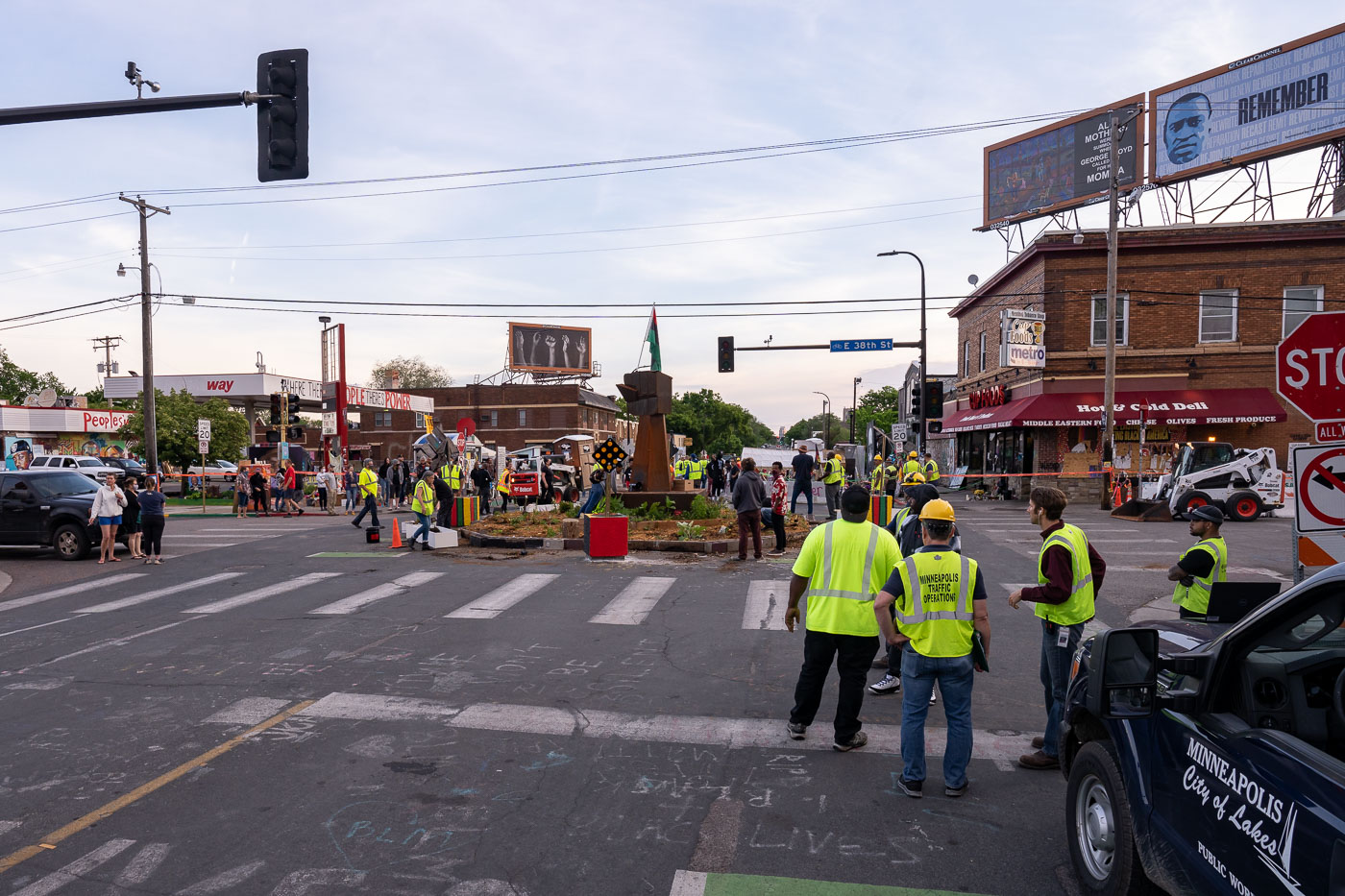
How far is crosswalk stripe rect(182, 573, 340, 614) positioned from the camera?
11.3 metres

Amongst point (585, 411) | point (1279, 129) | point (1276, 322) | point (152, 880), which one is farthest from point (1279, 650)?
point (585, 411)

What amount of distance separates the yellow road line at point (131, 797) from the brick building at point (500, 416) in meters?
64.3

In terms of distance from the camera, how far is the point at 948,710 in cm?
518

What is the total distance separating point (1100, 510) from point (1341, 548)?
2125 centimetres

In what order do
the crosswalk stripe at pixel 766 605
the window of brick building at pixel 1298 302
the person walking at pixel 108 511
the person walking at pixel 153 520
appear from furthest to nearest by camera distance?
the window of brick building at pixel 1298 302, the person walking at pixel 153 520, the person walking at pixel 108 511, the crosswalk stripe at pixel 766 605

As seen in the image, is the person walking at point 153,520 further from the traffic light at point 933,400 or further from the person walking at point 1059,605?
the traffic light at point 933,400

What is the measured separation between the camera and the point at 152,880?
13.6 ft

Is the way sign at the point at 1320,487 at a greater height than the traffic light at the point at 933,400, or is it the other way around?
the traffic light at the point at 933,400

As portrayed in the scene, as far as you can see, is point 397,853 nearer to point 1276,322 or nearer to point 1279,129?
point 1276,322

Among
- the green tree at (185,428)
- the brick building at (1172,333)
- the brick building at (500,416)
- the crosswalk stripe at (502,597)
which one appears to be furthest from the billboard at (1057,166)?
the brick building at (500,416)

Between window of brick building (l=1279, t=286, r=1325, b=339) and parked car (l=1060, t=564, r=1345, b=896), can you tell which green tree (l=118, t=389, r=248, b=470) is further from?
window of brick building (l=1279, t=286, r=1325, b=339)

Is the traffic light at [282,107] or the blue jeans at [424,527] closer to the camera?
the traffic light at [282,107]

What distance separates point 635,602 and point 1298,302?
28.4 metres

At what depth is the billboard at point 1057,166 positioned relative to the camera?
32.8m
